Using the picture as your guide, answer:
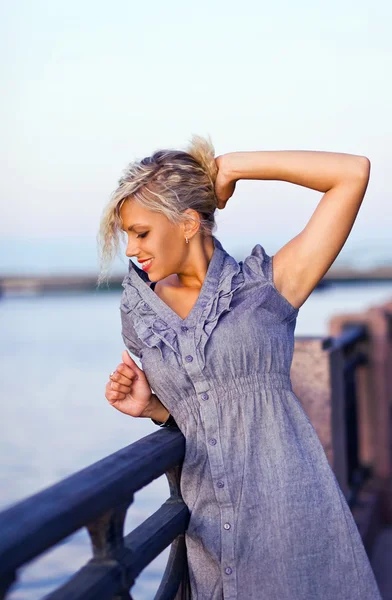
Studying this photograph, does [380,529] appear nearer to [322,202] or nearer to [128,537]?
[322,202]

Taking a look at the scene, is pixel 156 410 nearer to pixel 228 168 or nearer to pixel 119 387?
pixel 119 387

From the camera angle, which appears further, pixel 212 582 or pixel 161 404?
pixel 161 404

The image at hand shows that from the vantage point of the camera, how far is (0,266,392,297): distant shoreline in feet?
184

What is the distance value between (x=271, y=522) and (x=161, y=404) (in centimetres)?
43

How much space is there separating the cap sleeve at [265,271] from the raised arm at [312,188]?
2 cm

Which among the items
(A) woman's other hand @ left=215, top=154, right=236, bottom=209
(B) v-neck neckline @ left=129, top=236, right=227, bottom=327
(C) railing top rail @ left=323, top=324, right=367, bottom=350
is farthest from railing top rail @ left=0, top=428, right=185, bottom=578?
(C) railing top rail @ left=323, top=324, right=367, bottom=350

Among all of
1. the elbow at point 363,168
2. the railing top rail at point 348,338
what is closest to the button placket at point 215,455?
the elbow at point 363,168

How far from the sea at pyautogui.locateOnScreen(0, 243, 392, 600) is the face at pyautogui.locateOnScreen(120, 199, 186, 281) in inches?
31.7

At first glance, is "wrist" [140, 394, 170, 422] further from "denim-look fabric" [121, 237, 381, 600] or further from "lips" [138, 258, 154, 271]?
"lips" [138, 258, 154, 271]

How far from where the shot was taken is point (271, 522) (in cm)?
218

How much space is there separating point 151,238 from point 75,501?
0.98 meters

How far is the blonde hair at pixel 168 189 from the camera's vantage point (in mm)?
2330

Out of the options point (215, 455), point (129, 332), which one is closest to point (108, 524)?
point (215, 455)

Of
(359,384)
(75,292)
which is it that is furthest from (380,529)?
(75,292)
